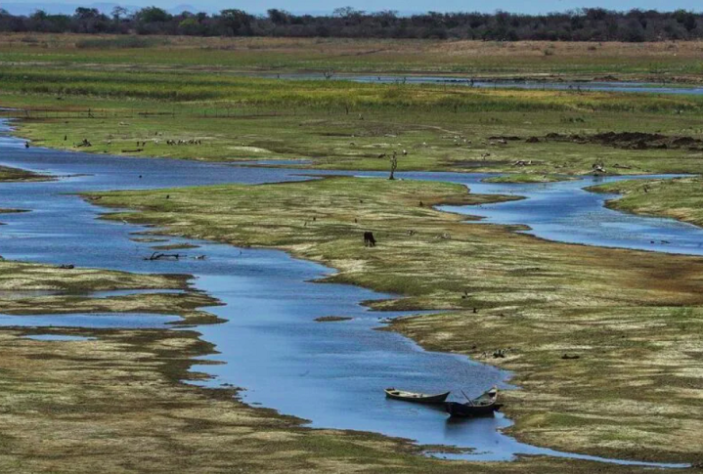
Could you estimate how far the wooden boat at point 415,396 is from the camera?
38.3m

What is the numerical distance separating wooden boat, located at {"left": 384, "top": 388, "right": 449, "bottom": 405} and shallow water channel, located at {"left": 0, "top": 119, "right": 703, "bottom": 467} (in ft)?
0.71

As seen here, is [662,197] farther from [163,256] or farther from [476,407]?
[476,407]

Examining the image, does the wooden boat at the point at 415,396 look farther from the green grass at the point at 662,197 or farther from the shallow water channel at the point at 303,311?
the green grass at the point at 662,197

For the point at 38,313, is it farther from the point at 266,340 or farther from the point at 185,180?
the point at 185,180

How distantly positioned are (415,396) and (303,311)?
1431cm

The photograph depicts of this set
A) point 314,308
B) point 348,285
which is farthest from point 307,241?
point 314,308

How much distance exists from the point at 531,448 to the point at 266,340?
1441cm

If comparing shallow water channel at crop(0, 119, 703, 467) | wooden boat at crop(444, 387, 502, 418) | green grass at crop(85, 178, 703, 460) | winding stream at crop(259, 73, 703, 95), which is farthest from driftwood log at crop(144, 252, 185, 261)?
winding stream at crop(259, 73, 703, 95)

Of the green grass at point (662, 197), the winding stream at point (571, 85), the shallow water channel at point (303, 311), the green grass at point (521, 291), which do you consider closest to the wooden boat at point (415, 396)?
the shallow water channel at point (303, 311)

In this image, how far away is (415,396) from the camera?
38750 mm

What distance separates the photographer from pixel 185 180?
95.3 m

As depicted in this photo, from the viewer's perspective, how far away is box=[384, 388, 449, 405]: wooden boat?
3829cm

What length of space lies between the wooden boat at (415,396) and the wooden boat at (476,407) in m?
0.30

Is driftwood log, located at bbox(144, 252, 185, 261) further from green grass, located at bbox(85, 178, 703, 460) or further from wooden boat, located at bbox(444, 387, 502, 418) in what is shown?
wooden boat, located at bbox(444, 387, 502, 418)
